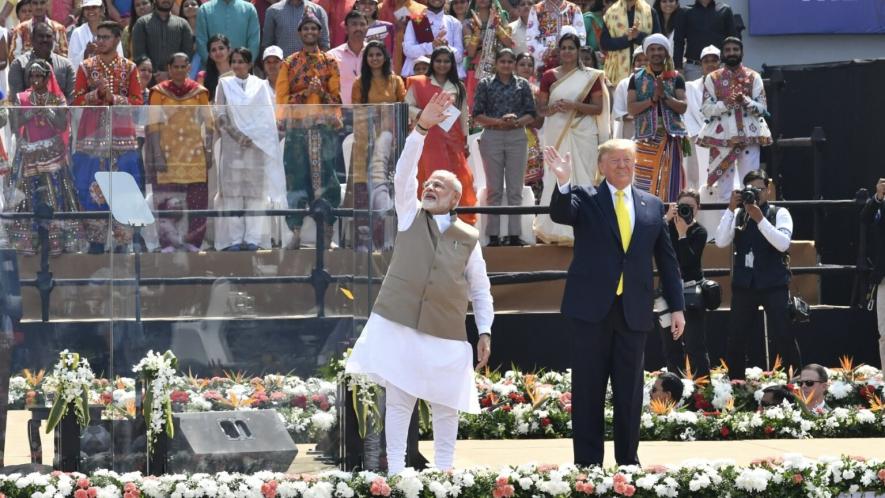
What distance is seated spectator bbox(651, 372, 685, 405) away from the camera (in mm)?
11836

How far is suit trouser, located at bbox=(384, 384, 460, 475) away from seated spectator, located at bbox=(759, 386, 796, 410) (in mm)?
3801

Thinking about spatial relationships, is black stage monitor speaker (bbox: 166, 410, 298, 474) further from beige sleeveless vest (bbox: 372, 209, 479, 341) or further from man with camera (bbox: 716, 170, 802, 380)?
man with camera (bbox: 716, 170, 802, 380)

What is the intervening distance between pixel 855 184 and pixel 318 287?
25.6ft

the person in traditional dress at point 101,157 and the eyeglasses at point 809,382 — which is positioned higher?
the person in traditional dress at point 101,157

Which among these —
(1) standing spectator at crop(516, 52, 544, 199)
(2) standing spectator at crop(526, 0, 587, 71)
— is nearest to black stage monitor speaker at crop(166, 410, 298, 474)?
(1) standing spectator at crop(516, 52, 544, 199)

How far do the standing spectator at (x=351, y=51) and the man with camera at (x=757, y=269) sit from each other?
12.9 ft

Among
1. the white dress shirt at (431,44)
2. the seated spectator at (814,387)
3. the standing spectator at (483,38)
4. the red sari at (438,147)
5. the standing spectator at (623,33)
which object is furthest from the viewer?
the standing spectator at (623,33)

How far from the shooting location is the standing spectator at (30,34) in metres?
15.0

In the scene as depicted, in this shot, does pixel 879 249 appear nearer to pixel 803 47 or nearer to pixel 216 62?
pixel 216 62

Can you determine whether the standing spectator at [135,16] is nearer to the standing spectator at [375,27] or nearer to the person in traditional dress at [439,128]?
the standing spectator at [375,27]

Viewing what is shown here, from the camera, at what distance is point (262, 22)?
54.2 feet

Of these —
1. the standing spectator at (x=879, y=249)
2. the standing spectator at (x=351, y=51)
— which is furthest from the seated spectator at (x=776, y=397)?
the standing spectator at (x=351, y=51)

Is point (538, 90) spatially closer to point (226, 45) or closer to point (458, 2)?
point (458, 2)

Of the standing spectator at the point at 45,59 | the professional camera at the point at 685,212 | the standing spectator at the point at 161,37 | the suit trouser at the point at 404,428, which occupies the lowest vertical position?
the suit trouser at the point at 404,428
